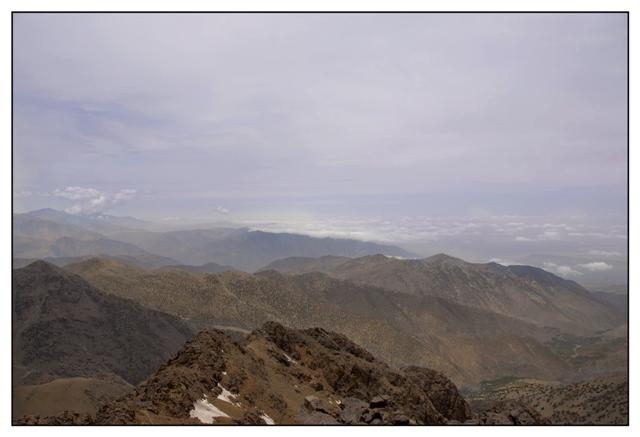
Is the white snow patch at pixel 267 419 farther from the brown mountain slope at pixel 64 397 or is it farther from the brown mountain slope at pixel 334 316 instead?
the brown mountain slope at pixel 334 316

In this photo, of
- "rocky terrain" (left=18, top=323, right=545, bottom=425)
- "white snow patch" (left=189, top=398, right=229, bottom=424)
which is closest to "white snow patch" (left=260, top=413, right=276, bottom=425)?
"rocky terrain" (left=18, top=323, right=545, bottom=425)

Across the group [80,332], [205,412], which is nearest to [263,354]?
[205,412]

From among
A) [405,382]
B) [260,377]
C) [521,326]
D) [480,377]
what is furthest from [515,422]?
[521,326]

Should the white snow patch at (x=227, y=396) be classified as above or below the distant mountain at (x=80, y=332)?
above

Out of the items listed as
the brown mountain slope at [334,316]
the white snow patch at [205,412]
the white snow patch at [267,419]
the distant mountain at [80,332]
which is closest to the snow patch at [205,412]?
the white snow patch at [205,412]

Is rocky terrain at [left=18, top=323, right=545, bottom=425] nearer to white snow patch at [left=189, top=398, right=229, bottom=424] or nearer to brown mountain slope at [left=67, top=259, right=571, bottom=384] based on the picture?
white snow patch at [left=189, top=398, right=229, bottom=424]

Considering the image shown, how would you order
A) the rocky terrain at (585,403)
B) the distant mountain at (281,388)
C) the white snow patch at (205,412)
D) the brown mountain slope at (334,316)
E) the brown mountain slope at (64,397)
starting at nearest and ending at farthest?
1. the white snow patch at (205,412)
2. the distant mountain at (281,388)
3. the brown mountain slope at (64,397)
4. the rocky terrain at (585,403)
5. the brown mountain slope at (334,316)
